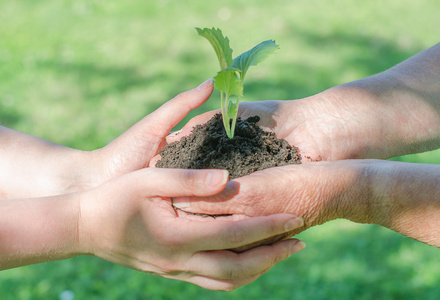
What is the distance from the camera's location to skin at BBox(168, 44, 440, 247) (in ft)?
6.71

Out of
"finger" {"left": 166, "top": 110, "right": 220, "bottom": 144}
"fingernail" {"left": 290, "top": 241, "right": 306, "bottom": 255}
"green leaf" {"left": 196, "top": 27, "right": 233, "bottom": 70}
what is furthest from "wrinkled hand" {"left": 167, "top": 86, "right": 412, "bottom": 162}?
"fingernail" {"left": 290, "top": 241, "right": 306, "bottom": 255}

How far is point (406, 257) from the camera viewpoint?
3893mm

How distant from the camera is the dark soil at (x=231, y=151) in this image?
2404mm

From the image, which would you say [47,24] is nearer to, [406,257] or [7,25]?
[7,25]

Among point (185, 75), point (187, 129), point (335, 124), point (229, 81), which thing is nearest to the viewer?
point (229, 81)

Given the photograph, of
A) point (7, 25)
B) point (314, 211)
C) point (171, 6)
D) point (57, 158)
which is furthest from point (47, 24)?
point (314, 211)

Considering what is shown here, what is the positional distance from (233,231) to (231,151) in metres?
0.55

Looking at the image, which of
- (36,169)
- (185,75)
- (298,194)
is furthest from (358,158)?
(185,75)

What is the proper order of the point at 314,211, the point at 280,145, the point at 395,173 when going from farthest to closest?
the point at 280,145, the point at 314,211, the point at 395,173

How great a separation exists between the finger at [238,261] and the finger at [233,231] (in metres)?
0.07

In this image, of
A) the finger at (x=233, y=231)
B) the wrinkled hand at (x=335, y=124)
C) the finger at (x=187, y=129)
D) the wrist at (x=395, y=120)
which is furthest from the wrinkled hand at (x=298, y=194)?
the finger at (x=187, y=129)

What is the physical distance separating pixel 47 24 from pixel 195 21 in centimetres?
246

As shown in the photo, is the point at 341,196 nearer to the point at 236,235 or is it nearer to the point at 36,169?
the point at 236,235

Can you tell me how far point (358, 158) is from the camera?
2738 millimetres
